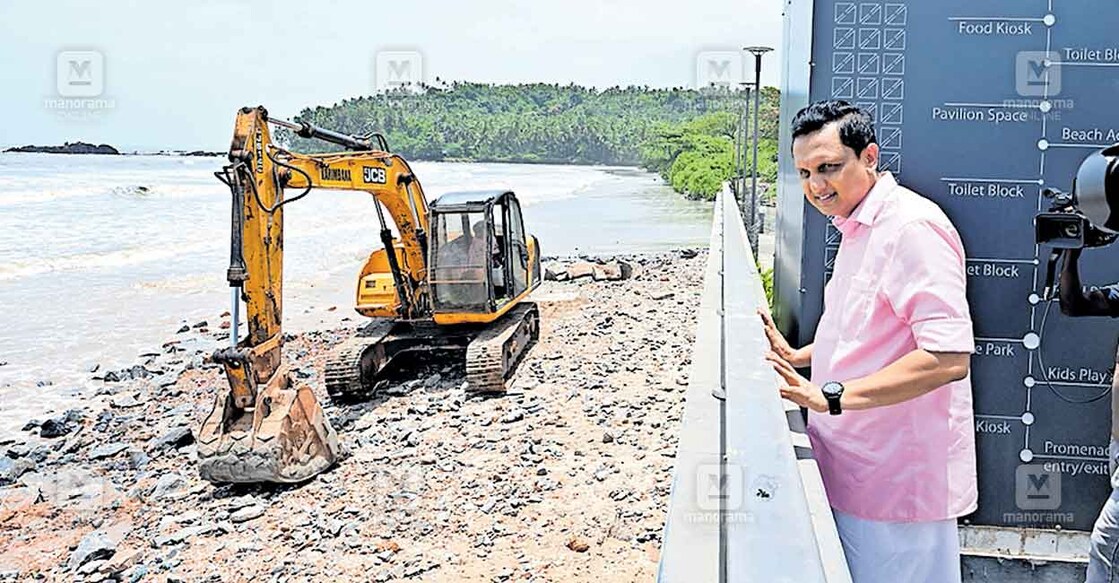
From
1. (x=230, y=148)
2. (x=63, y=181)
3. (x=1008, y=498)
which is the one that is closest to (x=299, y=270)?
(x=230, y=148)

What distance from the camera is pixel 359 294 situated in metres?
9.90

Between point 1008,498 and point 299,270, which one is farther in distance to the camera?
point 299,270

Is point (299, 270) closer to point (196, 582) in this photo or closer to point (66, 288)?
point (66, 288)

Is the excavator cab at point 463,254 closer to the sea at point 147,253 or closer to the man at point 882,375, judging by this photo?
the sea at point 147,253

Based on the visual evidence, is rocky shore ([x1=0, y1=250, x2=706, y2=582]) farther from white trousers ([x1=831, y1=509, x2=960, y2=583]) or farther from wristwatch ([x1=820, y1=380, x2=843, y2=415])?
wristwatch ([x1=820, y1=380, x2=843, y2=415])

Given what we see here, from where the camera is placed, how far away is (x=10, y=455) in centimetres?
838

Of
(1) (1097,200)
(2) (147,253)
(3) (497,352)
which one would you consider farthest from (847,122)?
(2) (147,253)

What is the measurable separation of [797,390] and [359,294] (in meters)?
8.19

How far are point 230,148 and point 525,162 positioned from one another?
100965mm

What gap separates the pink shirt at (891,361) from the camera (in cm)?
211

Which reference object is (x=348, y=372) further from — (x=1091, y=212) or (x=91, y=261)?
(x=91, y=261)

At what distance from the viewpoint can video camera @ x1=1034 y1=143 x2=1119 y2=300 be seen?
1.96 m

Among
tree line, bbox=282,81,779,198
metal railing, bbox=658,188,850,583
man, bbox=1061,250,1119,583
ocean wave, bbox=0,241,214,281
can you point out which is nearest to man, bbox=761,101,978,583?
metal railing, bbox=658,188,850,583

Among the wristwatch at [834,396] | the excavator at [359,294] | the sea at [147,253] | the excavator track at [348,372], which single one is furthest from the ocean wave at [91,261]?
the wristwatch at [834,396]
